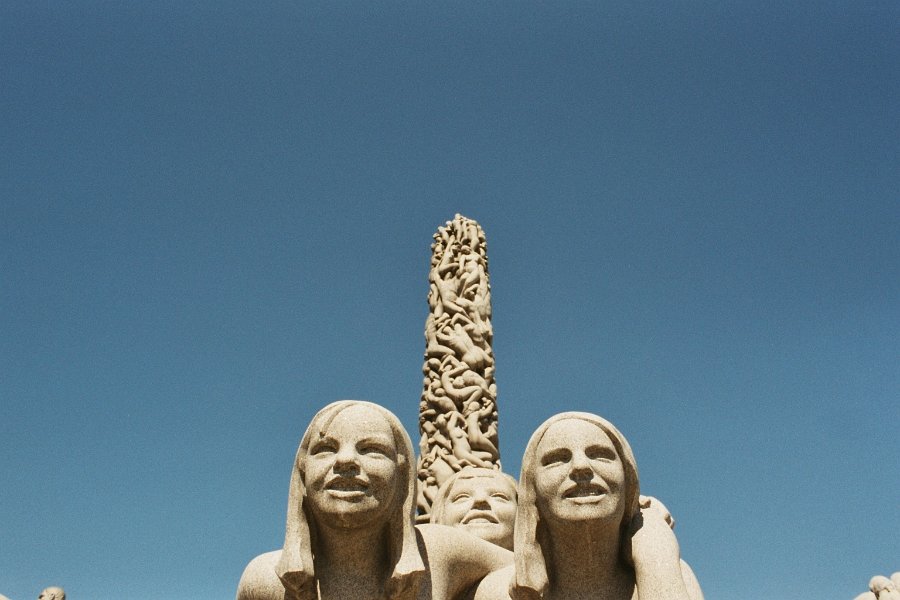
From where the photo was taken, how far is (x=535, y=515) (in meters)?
3.88

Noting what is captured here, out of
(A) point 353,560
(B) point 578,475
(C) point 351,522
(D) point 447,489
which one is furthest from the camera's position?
(D) point 447,489

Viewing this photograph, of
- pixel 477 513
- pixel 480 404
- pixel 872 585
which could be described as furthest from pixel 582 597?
pixel 872 585

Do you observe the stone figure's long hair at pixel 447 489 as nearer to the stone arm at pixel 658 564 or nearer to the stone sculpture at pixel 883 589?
the stone arm at pixel 658 564

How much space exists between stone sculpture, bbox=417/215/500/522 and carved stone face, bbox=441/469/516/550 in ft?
9.00

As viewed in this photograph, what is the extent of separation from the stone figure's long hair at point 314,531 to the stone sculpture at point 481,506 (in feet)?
6.39

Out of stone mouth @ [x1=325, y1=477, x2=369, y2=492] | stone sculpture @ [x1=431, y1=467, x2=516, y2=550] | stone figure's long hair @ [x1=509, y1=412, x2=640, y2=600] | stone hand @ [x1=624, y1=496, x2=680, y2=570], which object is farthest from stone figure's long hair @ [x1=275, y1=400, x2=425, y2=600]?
stone sculpture @ [x1=431, y1=467, x2=516, y2=550]

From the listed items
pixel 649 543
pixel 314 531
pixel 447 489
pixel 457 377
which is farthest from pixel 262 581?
pixel 457 377

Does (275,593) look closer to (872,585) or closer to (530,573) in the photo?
(530,573)

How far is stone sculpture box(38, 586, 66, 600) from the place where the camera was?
40.5 ft

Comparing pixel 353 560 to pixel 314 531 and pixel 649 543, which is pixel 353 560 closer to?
pixel 314 531

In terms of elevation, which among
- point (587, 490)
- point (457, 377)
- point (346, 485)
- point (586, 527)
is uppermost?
point (457, 377)

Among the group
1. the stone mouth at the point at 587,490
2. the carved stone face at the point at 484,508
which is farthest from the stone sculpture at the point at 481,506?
the stone mouth at the point at 587,490

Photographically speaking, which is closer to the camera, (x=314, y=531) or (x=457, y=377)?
(x=314, y=531)

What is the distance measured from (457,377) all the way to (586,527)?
6.11 m
